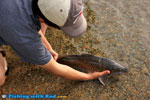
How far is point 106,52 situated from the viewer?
2.52m

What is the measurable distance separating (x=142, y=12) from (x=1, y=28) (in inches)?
106

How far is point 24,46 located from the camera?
1.38 meters

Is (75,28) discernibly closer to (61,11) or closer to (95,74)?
(61,11)

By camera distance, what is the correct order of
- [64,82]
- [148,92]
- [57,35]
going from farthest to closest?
[57,35] < [64,82] < [148,92]

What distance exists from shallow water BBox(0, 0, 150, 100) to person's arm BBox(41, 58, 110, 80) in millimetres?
143

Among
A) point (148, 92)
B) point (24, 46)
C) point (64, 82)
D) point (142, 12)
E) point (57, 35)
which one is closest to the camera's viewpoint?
point (24, 46)

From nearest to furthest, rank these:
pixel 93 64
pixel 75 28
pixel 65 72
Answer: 1. pixel 75 28
2. pixel 65 72
3. pixel 93 64

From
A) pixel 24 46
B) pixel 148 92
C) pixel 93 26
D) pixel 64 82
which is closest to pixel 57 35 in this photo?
pixel 93 26

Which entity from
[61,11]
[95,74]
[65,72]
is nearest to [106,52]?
[95,74]

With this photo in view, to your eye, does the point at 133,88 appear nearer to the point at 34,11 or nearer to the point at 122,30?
the point at 122,30

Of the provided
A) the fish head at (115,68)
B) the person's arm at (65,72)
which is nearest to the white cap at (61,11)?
the person's arm at (65,72)

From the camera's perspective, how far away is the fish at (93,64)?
2189 mm

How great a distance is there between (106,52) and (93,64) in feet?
1.37

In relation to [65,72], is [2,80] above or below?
below
